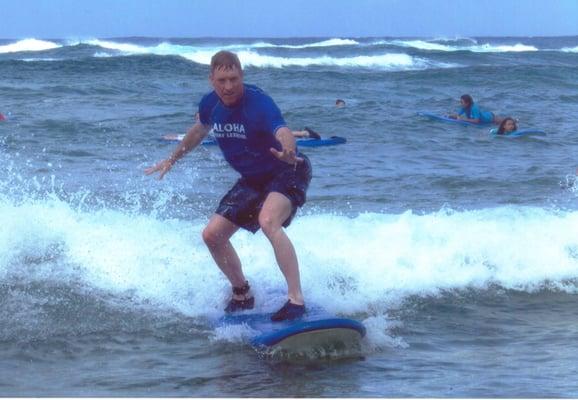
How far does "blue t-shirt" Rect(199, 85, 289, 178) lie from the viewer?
561cm

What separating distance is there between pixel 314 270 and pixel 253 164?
1.97m

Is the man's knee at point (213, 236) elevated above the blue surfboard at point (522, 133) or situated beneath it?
elevated above

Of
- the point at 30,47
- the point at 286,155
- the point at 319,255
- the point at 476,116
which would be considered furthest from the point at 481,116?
the point at 30,47

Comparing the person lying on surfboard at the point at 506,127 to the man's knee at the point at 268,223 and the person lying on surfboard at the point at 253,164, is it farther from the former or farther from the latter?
the man's knee at the point at 268,223

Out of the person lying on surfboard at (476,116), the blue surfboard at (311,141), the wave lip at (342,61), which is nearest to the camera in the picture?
the blue surfboard at (311,141)

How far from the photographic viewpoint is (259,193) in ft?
19.4

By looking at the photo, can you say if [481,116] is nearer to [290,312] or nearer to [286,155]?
[290,312]

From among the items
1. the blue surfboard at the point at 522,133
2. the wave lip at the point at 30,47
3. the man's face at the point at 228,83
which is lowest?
the wave lip at the point at 30,47

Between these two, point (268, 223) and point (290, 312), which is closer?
point (268, 223)

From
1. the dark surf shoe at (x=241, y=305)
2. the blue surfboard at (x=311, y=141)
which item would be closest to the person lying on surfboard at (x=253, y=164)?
the dark surf shoe at (x=241, y=305)

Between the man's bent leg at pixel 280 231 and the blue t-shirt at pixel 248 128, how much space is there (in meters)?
0.22

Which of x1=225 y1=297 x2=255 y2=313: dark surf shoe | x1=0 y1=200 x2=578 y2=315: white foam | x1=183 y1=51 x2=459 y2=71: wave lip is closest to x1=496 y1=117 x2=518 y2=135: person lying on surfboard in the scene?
x1=0 y1=200 x2=578 y2=315: white foam

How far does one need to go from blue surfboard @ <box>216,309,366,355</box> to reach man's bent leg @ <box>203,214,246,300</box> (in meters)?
0.53

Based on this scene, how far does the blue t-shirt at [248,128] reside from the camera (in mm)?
5613
